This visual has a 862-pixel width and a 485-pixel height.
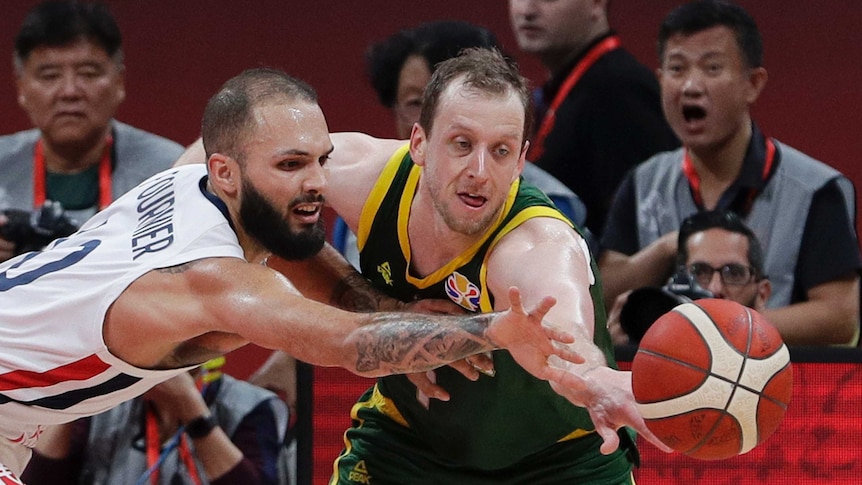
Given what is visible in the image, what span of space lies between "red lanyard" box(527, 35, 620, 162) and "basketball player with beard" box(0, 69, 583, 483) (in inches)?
74.0

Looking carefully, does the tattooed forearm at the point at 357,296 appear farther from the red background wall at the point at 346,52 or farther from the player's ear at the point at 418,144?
the red background wall at the point at 346,52

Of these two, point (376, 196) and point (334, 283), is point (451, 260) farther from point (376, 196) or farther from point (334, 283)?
point (334, 283)

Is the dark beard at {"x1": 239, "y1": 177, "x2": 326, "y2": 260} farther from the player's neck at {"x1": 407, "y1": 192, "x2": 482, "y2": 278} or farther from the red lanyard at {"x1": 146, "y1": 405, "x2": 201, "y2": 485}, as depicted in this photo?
the red lanyard at {"x1": 146, "y1": 405, "x2": 201, "y2": 485}

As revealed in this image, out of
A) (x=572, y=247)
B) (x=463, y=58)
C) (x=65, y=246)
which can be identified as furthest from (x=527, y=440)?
(x=65, y=246)

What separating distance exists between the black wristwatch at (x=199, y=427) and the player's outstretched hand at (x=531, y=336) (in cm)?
191

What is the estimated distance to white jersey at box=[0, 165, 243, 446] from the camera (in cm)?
336

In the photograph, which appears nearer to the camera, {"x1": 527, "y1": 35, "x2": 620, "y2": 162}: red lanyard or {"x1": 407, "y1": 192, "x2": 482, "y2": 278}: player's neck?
{"x1": 407, "y1": 192, "x2": 482, "y2": 278}: player's neck

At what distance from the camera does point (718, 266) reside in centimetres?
474

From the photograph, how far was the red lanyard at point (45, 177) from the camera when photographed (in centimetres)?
497

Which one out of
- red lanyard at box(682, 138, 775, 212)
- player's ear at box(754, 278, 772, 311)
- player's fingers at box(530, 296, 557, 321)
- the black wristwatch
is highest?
player's fingers at box(530, 296, 557, 321)

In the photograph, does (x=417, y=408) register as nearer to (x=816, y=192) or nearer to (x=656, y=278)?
(x=656, y=278)

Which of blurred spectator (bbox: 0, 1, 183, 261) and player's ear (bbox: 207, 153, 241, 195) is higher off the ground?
player's ear (bbox: 207, 153, 241, 195)

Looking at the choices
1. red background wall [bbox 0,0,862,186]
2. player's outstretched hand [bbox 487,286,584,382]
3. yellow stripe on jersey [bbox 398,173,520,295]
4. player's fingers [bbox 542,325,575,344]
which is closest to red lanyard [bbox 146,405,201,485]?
yellow stripe on jersey [bbox 398,173,520,295]

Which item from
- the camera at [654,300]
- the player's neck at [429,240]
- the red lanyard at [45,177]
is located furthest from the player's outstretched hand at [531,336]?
the red lanyard at [45,177]
